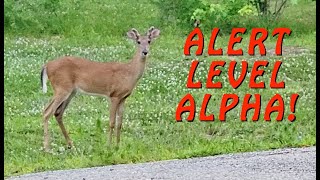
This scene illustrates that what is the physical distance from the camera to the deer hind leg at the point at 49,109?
32.3 feet

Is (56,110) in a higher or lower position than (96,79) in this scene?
lower

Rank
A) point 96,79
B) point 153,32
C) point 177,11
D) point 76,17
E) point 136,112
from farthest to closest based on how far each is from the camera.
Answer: point 177,11 < point 76,17 < point 136,112 < point 153,32 < point 96,79

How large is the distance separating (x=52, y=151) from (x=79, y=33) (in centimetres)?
133

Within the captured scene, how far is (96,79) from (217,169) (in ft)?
5.00

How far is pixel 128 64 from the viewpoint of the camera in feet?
32.8

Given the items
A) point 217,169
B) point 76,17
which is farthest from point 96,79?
point 217,169

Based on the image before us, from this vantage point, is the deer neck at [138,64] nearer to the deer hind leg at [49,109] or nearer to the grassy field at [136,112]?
the grassy field at [136,112]

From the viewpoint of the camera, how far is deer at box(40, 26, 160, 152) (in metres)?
9.84

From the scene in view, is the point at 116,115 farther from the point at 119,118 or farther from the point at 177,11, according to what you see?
the point at 177,11

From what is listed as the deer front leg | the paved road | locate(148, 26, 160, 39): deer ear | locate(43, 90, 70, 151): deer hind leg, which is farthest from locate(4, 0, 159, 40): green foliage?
the paved road

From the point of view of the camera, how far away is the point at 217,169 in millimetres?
9180

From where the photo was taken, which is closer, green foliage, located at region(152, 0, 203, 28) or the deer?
the deer

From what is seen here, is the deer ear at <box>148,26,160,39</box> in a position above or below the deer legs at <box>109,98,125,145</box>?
above

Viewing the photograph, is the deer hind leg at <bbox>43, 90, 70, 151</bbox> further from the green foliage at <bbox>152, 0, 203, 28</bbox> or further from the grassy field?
the green foliage at <bbox>152, 0, 203, 28</bbox>
